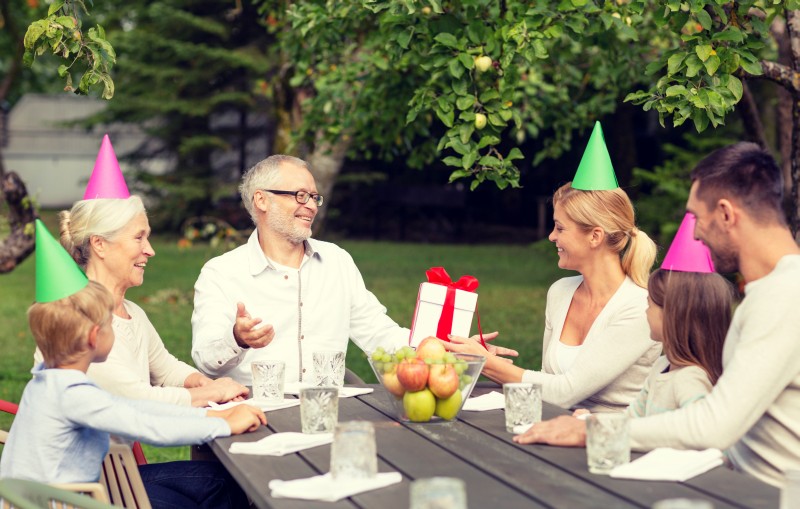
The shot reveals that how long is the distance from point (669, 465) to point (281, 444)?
1.00m

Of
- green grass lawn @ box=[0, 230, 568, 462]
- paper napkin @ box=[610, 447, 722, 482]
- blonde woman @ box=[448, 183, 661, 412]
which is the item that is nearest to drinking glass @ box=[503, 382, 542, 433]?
paper napkin @ box=[610, 447, 722, 482]

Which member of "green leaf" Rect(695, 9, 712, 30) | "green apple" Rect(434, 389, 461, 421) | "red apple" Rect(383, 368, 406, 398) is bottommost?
"green apple" Rect(434, 389, 461, 421)

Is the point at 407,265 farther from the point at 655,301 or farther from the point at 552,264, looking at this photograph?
the point at 655,301

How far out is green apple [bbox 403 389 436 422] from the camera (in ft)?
10.1

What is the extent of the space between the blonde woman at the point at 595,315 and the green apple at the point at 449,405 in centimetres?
49

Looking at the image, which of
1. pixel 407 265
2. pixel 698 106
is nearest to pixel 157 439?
pixel 698 106

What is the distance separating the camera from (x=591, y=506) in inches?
87.0

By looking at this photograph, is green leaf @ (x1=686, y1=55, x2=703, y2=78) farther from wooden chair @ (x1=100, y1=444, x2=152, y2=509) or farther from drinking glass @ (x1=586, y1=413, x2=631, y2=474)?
wooden chair @ (x1=100, y1=444, x2=152, y2=509)

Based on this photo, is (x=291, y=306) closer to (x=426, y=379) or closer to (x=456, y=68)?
(x=426, y=379)

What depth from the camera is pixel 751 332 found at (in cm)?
249

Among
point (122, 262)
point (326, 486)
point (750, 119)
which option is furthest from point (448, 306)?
point (750, 119)

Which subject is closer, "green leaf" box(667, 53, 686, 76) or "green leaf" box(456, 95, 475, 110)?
"green leaf" box(667, 53, 686, 76)

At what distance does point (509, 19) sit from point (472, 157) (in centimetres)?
76

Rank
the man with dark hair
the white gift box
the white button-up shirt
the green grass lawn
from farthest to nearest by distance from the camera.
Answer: the green grass lawn
the white button-up shirt
the white gift box
the man with dark hair
